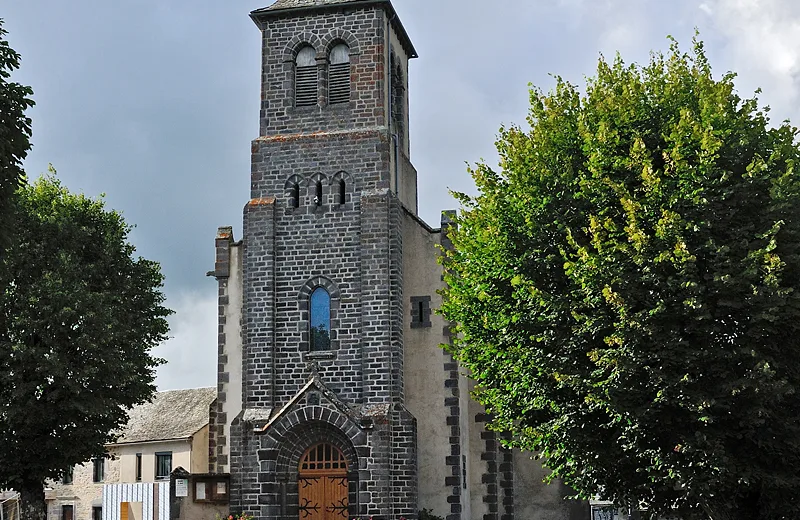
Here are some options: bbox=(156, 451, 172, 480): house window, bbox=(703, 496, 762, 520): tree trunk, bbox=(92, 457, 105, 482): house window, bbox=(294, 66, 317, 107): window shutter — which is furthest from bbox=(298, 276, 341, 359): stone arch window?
bbox=(92, 457, 105, 482): house window

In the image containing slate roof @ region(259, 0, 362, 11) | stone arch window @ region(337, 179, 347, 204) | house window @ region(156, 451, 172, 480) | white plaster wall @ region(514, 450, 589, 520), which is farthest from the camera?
house window @ region(156, 451, 172, 480)

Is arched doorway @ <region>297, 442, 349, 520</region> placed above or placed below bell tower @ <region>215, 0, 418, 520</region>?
below

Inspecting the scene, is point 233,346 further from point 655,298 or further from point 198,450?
point 198,450

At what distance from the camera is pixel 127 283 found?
112 feet

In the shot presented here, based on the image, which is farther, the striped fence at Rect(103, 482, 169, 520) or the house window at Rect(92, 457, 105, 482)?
the house window at Rect(92, 457, 105, 482)

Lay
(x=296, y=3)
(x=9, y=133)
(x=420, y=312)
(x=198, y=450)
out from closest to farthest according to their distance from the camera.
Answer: (x=9, y=133) < (x=420, y=312) < (x=296, y=3) < (x=198, y=450)

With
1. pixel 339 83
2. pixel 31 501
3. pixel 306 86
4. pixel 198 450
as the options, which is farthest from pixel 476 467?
pixel 198 450

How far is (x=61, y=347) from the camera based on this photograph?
3158 cm

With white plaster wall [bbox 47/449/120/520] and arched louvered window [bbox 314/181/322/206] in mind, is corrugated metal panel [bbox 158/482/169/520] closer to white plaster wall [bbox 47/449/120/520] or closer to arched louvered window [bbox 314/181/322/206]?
white plaster wall [bbox 47/449/120/520]

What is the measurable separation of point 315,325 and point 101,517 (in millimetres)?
25311

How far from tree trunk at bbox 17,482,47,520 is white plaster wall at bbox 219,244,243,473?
18.0 ft

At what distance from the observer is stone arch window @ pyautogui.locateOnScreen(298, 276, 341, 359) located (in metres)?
30.3

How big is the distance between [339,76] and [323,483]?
37.5 ft

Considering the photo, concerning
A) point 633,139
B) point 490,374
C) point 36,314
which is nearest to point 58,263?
point 36,314
